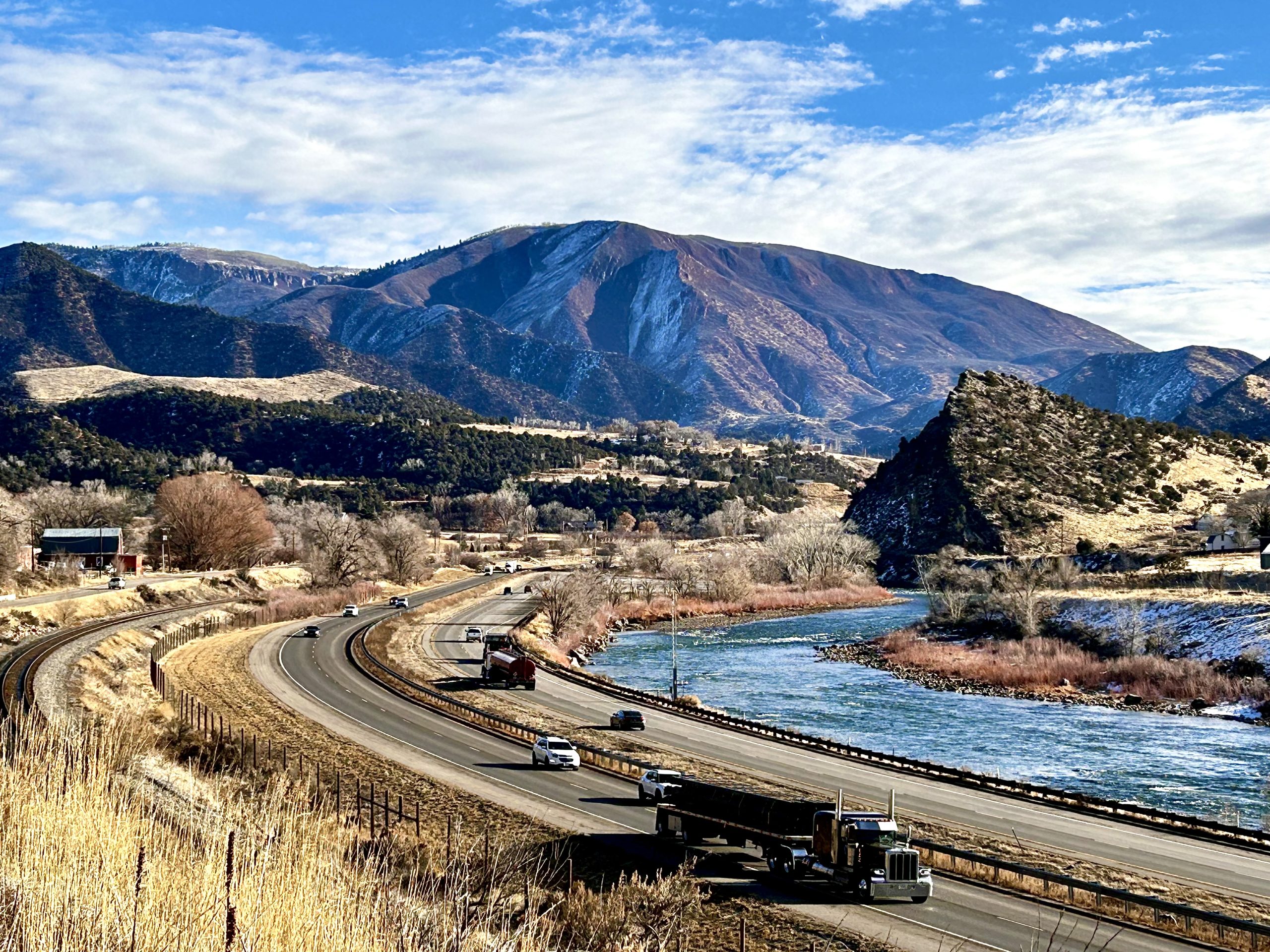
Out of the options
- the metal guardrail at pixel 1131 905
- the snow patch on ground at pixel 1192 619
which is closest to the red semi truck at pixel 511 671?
the metal guardrail at pixel 1131 905

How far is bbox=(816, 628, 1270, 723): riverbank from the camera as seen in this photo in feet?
247

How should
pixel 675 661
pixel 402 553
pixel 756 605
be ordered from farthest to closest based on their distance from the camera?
pixel 402 553
pixel 756 605
pixel 675 661

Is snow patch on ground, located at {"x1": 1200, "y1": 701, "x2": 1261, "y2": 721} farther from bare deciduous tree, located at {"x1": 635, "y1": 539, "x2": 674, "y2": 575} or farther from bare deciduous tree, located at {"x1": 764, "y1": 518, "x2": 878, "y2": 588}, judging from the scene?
bare deciduous tree, located at {"x1": 635, "y1": 539, "x2": 674, "y2": 575}

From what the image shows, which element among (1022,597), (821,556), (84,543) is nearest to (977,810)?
(1022,597)

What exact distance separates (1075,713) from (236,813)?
6353cm

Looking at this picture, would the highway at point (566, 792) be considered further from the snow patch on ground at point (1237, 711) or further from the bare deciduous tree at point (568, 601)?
the snow patch on ground at point (1237, 711)

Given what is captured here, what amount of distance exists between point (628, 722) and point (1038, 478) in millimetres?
121592

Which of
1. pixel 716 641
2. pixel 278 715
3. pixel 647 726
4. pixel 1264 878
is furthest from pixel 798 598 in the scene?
pixel 1264 878

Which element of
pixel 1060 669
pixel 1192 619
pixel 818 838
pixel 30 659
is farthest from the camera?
pixel 1192 619

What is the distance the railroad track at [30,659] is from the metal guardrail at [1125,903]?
87.3 ft

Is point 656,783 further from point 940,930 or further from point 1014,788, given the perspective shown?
point 1014,788

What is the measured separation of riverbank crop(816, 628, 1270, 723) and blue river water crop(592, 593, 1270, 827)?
2.20 meters

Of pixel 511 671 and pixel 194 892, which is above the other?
pixel 194 892

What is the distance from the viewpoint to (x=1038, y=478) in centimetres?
16650
